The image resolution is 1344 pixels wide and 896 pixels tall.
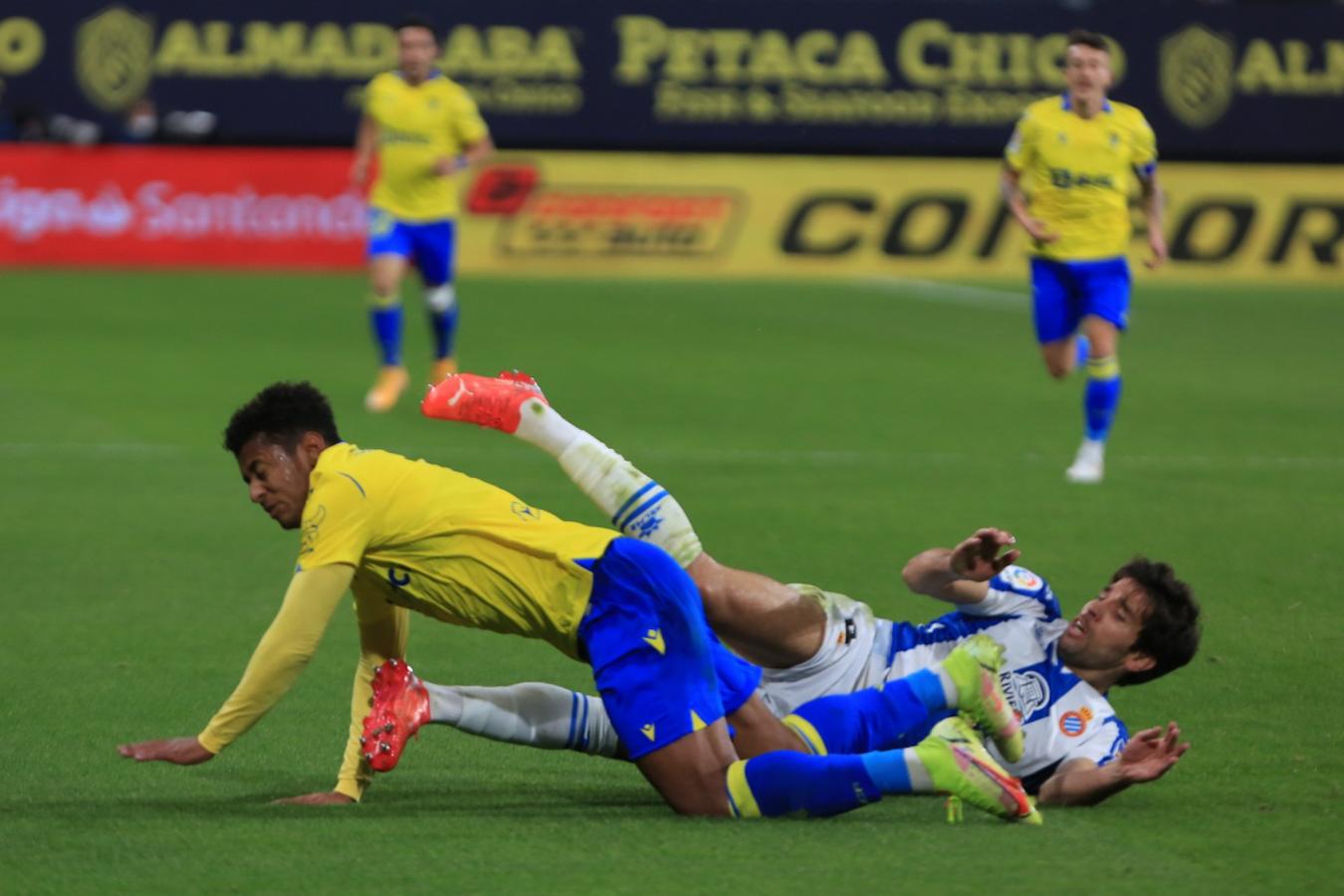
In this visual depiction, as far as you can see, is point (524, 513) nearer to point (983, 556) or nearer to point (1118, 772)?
point (983, 556)

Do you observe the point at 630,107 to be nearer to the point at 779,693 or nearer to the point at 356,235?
the point at 356,235

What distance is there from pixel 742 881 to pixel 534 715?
1117mm

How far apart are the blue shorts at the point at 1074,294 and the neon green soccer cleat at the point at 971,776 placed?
21.4 ft

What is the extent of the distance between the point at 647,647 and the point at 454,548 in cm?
52

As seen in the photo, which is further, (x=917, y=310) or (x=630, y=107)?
(x=630, y=107)

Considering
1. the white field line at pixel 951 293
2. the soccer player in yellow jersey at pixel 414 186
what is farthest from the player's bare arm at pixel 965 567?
the white field line at pixel 951 293

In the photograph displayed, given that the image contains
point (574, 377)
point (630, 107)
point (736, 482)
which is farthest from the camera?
point (630, 107)

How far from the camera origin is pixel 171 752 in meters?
4.89

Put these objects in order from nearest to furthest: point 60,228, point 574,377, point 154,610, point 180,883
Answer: point 180,883
point 154,610
point 574,377
point 60,228

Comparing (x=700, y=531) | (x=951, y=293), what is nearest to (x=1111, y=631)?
(x=700, y=531)

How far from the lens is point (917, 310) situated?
20672mm

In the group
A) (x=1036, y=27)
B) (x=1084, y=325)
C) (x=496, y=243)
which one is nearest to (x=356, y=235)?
(x=496, y=243)

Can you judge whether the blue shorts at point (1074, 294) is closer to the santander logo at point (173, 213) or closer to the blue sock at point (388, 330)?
the blue sock at point (388, 330)

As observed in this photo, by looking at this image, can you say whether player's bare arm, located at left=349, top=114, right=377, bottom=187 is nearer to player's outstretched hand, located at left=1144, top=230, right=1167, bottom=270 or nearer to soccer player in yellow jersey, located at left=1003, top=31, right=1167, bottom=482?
soccer player in yellow jersey, located at left=1003, top=31, right=1167, bottom=482
